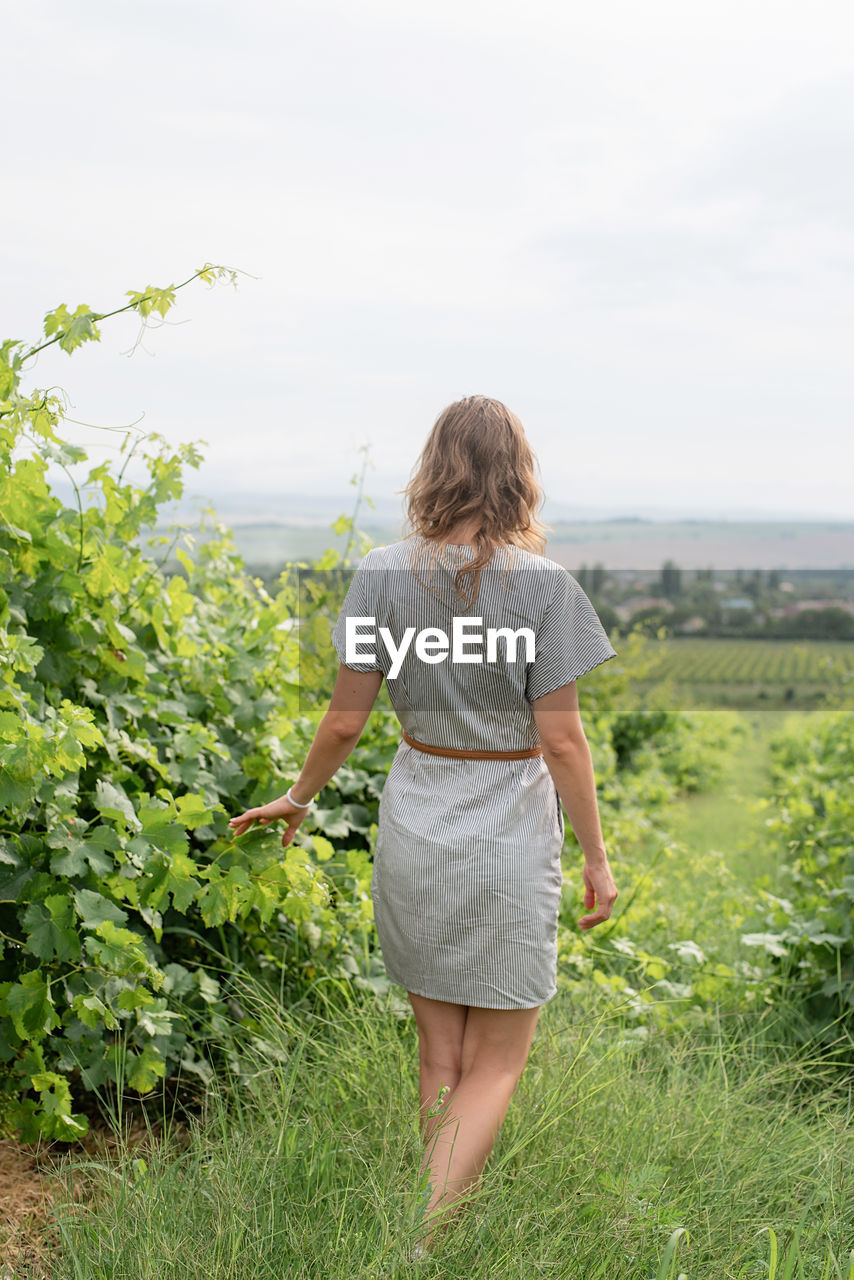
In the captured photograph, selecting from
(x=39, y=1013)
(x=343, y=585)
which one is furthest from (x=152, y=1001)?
(x=343, y=585)

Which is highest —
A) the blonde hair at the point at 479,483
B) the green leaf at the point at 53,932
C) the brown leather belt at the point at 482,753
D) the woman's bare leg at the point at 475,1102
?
the blonde hair at the point at 479,483

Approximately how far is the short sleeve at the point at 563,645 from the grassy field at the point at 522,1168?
3.33ft

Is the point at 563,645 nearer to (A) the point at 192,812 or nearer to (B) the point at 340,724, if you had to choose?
(B) the point at 340,724

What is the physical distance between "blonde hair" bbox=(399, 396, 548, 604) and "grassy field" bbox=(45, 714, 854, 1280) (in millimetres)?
1292

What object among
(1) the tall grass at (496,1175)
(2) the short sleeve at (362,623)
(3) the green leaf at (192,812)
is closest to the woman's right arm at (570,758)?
(2) the short sleeve at (362,623)

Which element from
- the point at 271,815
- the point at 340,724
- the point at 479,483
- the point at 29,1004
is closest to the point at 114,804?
the point at 271,815

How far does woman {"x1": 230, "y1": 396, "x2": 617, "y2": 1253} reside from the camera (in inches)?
92.7

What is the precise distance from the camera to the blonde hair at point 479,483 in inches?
94.2

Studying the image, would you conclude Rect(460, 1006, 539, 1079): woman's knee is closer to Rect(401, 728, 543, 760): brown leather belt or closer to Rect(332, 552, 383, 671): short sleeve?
Rect(401, 728, 543, 760): brown leather belt

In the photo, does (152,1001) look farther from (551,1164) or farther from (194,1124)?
(551,1164)

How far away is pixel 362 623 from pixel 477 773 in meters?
0.44

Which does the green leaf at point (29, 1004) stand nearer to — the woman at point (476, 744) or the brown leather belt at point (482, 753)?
the woman at point (476, 744)

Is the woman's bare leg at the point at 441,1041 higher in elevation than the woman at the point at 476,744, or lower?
lower

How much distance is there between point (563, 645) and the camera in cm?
236
